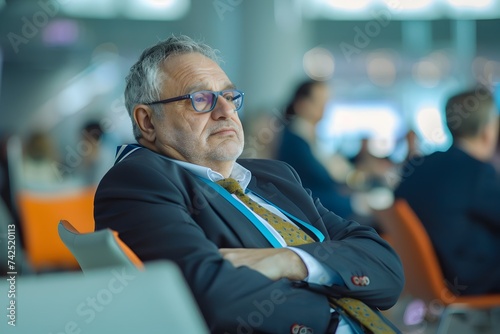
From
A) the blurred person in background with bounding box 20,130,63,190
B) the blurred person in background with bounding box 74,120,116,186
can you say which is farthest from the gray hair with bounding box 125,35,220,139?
the blurred person in background with bounding box 20,130,63,190

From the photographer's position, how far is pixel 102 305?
38.6 inches

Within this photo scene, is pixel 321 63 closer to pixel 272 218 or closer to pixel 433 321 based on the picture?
pixel 433 321

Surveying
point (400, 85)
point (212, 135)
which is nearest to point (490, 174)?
point (212, 135)

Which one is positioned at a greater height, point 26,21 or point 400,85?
point 26,21

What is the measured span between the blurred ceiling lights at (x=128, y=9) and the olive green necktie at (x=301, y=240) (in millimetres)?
14624

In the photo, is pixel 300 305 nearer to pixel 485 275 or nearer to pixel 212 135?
pixel 212 135

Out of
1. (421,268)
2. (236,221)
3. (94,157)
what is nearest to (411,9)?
(94,157)

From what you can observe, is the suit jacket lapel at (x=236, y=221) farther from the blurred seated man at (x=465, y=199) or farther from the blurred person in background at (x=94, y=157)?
the blurred person in background at (x=94, y=157)

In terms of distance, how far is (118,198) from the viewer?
5.90ft

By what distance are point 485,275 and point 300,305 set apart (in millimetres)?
1861

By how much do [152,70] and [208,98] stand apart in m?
0.14

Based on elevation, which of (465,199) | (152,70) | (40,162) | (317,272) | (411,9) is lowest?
(40,162)

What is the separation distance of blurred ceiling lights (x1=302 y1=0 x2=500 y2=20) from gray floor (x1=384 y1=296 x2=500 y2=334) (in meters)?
11.0

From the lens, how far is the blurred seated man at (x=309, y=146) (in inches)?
197
